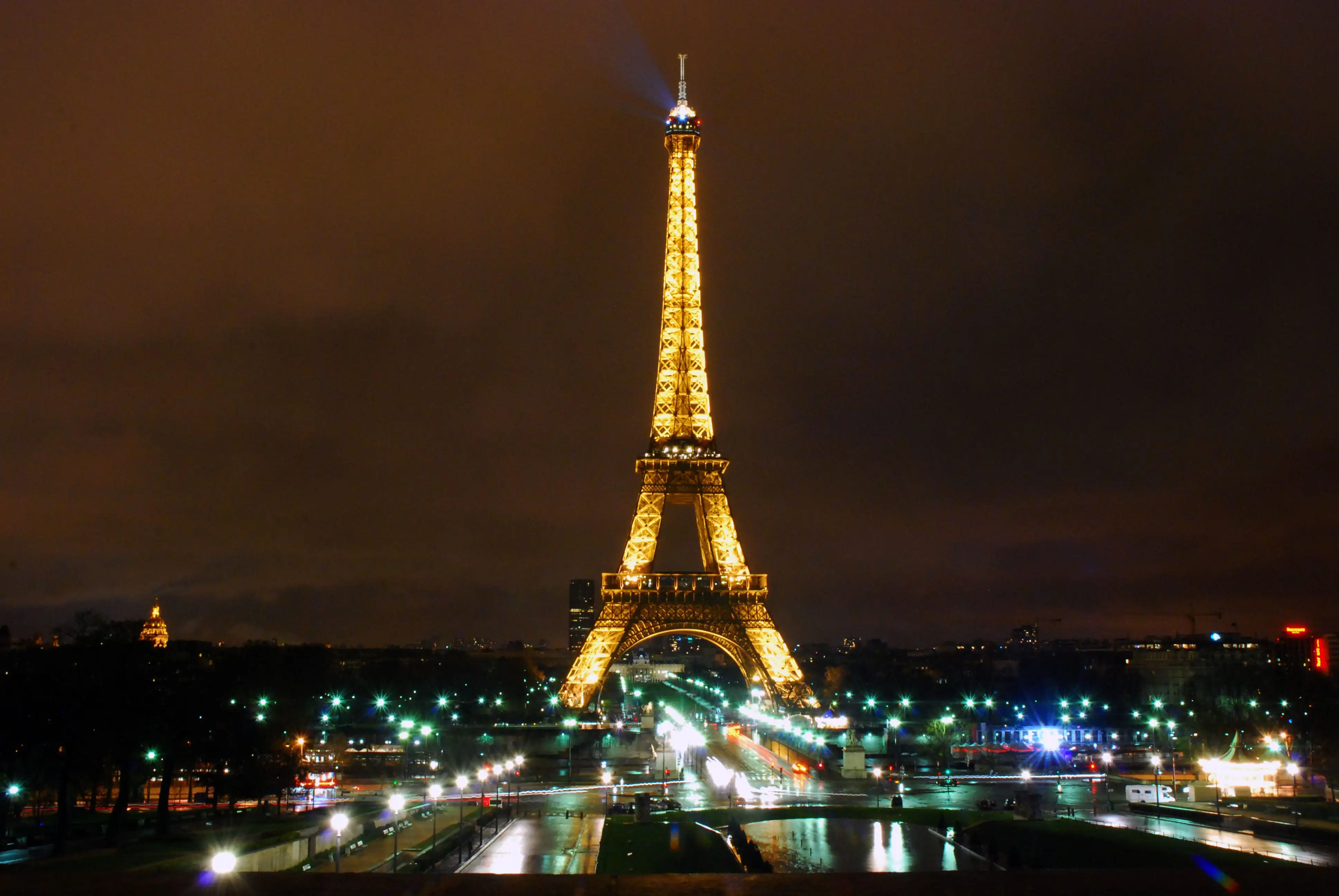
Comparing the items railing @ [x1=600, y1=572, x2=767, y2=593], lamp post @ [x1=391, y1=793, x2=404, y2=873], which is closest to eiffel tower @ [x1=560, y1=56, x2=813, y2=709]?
railing @ [x1=600, y1=572, x2=767, y2=593]

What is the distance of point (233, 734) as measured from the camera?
5778 centimetres

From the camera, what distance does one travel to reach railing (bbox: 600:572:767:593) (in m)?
103

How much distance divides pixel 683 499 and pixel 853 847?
6524 cm

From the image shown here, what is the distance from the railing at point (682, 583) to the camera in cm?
10288

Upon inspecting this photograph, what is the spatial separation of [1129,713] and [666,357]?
207 ft

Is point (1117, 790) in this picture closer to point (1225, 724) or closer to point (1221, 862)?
point (1225, 724)

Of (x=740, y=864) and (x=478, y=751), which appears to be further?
(x=478, y=751)

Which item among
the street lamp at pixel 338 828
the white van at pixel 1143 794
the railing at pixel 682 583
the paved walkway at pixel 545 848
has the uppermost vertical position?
the railing at pixel 682 583

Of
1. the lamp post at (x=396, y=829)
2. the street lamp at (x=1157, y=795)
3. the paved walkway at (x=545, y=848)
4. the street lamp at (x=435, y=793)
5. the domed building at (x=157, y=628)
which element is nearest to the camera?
the lamp post at (x=396, y=829)

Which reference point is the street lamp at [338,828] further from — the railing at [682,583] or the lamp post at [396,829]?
the railing at [682,583]

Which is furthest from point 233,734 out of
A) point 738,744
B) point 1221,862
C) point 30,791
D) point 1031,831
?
point 738,744

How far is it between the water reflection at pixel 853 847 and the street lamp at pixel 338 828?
42.3 feet

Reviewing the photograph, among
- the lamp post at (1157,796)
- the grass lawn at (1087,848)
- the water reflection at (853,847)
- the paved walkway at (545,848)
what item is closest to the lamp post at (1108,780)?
the lamp post at (1157,796)

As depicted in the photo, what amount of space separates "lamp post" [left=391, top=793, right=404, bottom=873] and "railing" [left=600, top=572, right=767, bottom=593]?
45.9m
